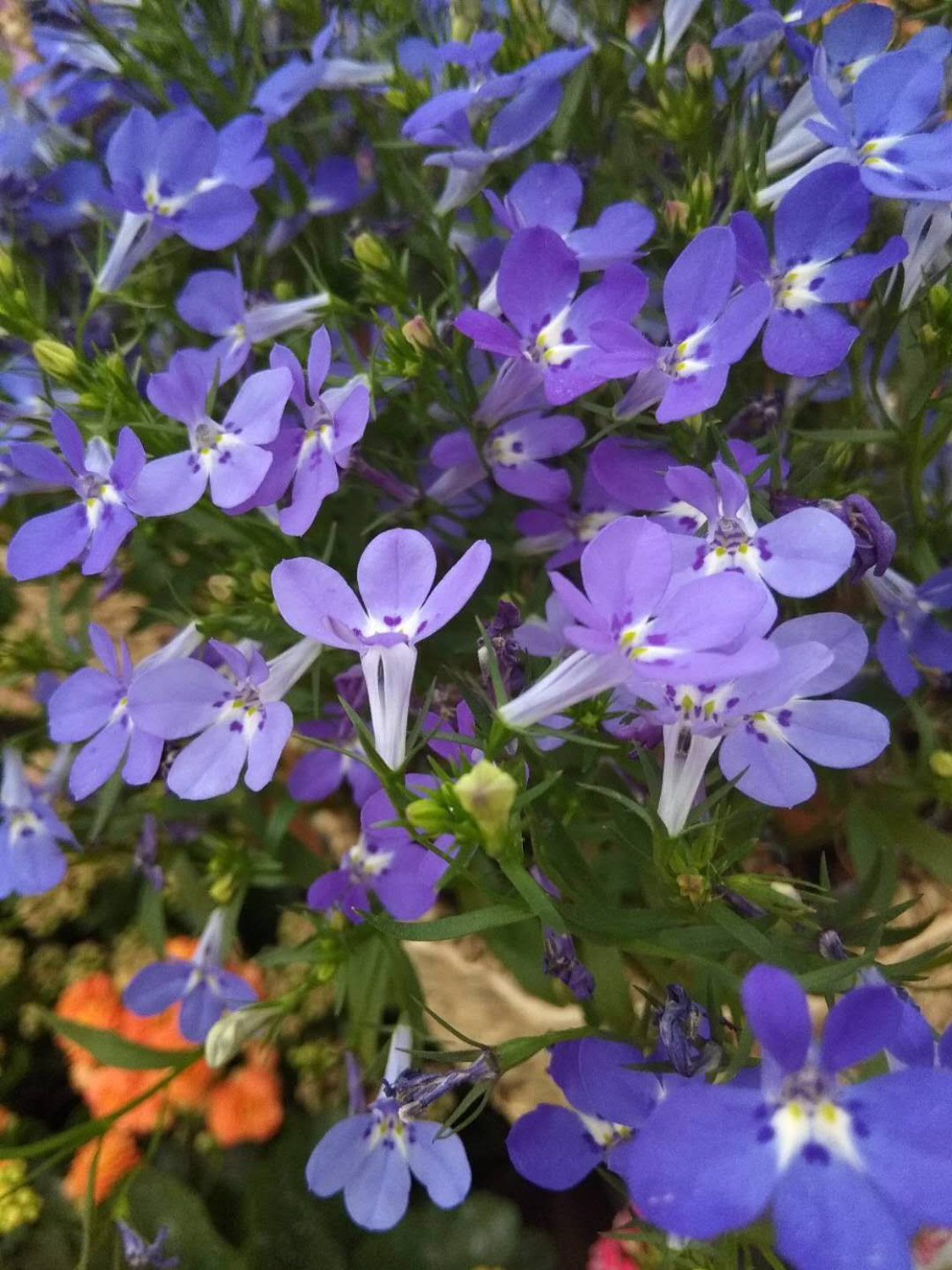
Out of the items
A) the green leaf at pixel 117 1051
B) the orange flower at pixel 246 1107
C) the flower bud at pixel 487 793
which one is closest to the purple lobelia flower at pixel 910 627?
the flower bud at pixel 487 793

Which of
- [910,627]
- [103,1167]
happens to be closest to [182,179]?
[910,627]

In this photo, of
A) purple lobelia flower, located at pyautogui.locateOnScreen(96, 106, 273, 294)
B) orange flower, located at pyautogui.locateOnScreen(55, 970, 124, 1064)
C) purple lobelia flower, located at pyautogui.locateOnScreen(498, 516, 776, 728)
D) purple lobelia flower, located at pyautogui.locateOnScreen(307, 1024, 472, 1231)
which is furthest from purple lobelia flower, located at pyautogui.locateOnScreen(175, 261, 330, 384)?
orange flower, located at pyautogui.locateOnScreen(55, 970, 124, 1064)

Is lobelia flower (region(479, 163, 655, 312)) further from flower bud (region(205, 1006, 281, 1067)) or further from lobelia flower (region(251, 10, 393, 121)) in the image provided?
flower bud (region(205, 1006, 281, 1067))

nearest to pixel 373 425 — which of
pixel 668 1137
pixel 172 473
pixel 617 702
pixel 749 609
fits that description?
pixel 172 473

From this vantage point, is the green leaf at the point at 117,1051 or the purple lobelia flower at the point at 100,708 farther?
the green leaf at the point at 117,1051

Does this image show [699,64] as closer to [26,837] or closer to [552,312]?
[552,312]

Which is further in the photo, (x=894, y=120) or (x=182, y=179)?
(x=182, y=179)

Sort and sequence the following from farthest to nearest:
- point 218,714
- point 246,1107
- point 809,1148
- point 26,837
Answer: point 246,1107, point 26,837, point 218,714, point 809,1148

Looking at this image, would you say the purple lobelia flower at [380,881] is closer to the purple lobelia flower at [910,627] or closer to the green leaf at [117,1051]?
the green leaf at [117,1051]
